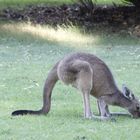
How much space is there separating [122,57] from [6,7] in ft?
30.0

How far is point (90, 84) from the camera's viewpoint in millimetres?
6871

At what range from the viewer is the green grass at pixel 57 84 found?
6.23 metres

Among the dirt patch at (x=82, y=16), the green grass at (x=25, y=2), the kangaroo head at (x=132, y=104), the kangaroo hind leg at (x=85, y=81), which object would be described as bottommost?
the green grass at (x=25, y=2)

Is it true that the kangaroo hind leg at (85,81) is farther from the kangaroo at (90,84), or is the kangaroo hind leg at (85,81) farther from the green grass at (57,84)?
the green grass at (57,84)

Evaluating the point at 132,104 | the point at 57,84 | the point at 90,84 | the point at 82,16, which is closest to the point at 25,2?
the point at 82,16

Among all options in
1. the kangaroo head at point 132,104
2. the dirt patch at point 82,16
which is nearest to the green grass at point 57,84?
the kangaroo head at point 132,104

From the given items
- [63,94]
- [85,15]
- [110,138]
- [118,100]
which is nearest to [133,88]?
[63,94]

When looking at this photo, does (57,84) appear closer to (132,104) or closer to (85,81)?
(132,104)

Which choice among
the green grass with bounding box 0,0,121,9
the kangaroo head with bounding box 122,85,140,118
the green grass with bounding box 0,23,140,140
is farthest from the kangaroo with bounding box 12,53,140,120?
the green grass with bounding box 0,0,121,9

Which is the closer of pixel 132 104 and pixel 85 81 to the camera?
pixel 85 81

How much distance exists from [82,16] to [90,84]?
13.1 metres

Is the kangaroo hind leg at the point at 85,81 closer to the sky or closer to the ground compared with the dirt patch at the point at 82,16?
closer to the sky

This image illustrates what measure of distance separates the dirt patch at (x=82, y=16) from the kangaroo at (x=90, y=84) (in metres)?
11.0

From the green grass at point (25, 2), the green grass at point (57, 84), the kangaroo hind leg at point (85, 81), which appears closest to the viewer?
the green grass at point (57, 84)
